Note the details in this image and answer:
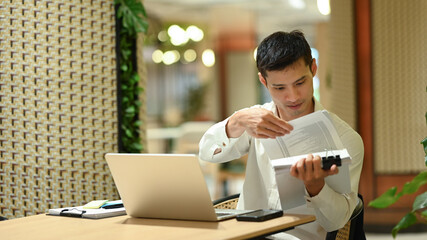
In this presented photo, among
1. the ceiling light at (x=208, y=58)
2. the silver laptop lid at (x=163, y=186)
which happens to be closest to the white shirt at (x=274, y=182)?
the silver laptop lid at (x=163, y=186)

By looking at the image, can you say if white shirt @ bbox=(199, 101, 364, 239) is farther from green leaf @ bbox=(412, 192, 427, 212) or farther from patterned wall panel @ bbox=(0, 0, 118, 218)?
patterned wall panel @ bbox=(0, 0, 118, 218)

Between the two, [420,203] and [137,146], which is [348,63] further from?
[420,203]

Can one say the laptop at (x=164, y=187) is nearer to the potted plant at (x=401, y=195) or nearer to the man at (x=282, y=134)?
the man at (x=282, y=134)

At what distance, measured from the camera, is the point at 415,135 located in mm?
6043

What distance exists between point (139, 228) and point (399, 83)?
4.55 meters

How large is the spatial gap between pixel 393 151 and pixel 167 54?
9863 millimetres

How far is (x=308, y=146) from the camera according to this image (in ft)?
7.35

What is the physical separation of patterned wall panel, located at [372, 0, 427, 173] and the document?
402cm

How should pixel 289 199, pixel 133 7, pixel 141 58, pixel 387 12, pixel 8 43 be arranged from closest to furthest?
1. pixel 289 199
2. pixel 8 43
3. pixel 133 7
4. pixel 141 58
5. pixel 387 12

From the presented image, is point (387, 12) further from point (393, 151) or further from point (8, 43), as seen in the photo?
point (8, 43)

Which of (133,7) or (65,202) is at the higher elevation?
(133,7)

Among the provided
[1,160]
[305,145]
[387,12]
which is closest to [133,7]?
[1,160]

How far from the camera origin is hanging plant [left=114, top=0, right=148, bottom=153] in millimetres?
3623

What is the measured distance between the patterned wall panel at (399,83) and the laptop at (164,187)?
423 centimetres
